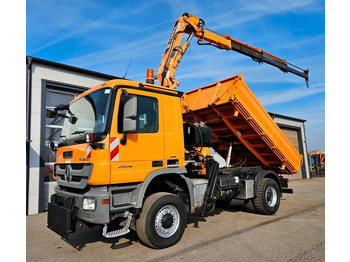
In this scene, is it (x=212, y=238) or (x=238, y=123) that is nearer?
(x=212, y=238)

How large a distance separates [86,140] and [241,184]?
13.6ft

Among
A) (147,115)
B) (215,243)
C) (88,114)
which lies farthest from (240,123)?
(88,114)

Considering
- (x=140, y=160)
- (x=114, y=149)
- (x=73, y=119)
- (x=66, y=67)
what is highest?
(x=66, y=67)

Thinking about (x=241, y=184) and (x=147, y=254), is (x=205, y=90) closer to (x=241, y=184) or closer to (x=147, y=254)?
(x=241, y=184)

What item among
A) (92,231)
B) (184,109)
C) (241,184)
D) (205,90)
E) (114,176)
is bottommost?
(92,231)

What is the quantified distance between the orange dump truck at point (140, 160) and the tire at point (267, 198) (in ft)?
1.32

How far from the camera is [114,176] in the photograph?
3.87m

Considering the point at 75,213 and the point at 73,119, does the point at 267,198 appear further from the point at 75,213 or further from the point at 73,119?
the point at 73,119

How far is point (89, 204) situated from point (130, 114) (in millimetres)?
1470

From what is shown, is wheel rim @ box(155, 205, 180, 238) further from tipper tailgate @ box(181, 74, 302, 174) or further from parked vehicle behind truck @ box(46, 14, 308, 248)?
tipper tailgate @ box(181, 74, 302, 174)

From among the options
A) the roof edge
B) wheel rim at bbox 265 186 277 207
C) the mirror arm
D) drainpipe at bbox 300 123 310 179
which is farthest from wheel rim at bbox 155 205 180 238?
drainpipe at bbox 300 123 310 179

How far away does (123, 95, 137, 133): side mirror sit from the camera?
152 inches

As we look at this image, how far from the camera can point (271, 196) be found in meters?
6.97

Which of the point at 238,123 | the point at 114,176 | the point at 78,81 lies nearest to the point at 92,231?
the point at 114,176
